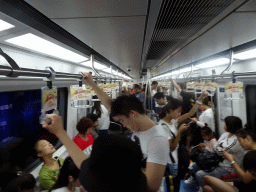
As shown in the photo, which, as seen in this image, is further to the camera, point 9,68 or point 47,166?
point 47,166

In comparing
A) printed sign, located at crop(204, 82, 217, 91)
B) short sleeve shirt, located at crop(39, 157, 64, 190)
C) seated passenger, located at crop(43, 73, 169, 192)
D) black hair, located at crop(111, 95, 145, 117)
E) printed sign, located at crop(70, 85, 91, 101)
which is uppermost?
printed sign, located at crop(204, 82, 217, 91)

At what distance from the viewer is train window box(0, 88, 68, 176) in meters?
2.13

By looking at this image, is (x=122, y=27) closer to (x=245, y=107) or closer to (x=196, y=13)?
(x=196, y=13)

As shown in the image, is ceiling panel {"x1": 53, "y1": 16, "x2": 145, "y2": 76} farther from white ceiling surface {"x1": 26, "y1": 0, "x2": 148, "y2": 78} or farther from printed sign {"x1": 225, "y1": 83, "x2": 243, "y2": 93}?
printed sign {"x1": 225, "y1": 83, "x2": 243, "y2": 93}

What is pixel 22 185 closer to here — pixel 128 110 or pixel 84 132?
pixel 84 132

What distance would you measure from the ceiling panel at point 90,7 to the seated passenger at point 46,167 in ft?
6.22

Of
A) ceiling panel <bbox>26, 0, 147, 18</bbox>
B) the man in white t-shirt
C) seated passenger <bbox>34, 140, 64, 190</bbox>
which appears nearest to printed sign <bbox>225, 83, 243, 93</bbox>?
the man in white t-shirt

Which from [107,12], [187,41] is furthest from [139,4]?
[187,41]

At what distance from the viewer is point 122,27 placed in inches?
54.1

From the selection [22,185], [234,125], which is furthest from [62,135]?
[234,125]

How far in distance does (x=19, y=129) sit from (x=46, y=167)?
77 cm

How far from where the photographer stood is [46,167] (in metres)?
2.24

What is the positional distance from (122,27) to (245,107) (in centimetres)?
455

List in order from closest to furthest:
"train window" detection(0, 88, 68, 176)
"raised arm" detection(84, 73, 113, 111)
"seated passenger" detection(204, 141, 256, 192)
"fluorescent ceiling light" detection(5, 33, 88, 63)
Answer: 1. "fluorescent ceiling light" detection(5, 33, 88, 63)
2. "raised arm" detection(84, 73, 113, 111)
3. "seated passenger" detection(204, 141, 256, 192)
4. "train window" detection(0, 88, 68, 176)
